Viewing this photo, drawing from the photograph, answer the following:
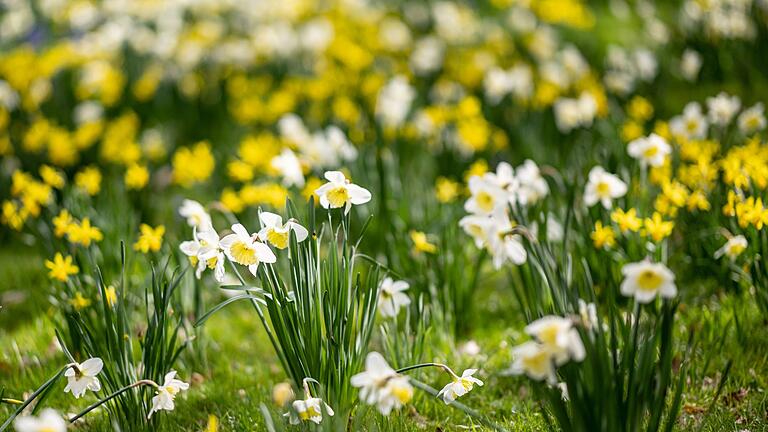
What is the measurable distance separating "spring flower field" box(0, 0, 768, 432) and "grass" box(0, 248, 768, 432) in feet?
0.04

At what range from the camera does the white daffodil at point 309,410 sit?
1.88 meters

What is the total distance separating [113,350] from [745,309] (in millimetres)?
2196

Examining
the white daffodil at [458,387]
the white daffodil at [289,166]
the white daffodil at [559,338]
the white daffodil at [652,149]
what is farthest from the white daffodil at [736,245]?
the white daffodil at [289,166]

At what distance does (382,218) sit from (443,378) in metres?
1.12

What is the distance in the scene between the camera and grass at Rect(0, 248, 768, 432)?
2.27 m

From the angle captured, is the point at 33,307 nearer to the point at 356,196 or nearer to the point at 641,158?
the point at 356,196

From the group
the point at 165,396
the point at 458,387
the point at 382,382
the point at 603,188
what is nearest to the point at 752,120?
the point at 603,188

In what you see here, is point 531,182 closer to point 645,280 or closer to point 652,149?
point 652,149

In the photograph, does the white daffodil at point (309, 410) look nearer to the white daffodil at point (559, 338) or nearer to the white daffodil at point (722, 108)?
the white daffodil at point (559, 338)

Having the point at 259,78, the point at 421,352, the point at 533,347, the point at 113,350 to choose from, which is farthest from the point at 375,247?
the point at 259,78

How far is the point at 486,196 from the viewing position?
226cm

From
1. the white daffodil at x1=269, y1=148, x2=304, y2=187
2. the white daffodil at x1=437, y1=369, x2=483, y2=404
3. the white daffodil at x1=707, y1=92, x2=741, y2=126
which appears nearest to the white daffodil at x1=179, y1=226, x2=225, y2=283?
the white daffodil at x1=437, y1=369, x2=483, y2=404

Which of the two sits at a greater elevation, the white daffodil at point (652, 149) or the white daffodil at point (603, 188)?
the white daffodil at point (652, 149)

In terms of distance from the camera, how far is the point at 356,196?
2.20 meters
